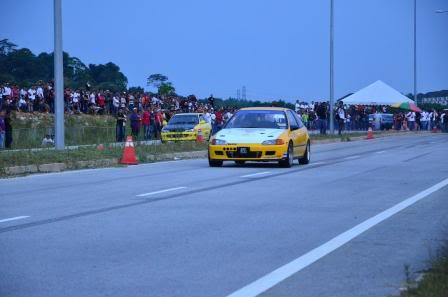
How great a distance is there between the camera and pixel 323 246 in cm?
967

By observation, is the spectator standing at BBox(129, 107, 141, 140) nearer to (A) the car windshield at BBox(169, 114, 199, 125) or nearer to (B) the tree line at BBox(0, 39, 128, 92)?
(A) the car windshield at BBox(169, 114, 199, 125)

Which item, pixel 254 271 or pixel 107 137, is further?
pixel 107 137

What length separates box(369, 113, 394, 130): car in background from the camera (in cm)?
7044

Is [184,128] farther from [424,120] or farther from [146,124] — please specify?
[424,120]

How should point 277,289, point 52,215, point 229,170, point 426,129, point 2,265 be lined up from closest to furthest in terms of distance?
1. point 277,289
2. point 2,265
3. point 52,215
4. point 229,170
5. point 426,129

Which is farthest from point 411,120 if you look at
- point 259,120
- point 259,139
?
point 259,139

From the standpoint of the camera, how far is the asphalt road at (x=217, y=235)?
773 centimetres

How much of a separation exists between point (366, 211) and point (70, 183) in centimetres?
720

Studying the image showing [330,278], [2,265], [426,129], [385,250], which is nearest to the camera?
[330,278]

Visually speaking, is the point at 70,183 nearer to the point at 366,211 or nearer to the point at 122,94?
the point at 366,211

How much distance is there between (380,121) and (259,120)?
48933mm

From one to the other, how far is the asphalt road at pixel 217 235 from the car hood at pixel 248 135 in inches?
148

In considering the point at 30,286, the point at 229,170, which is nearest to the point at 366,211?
the point at 30,286

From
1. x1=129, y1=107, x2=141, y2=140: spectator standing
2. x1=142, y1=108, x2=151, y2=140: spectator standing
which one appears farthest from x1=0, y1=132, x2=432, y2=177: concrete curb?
x1=142, y1=108, x2=151, y2=140: spectator standing
